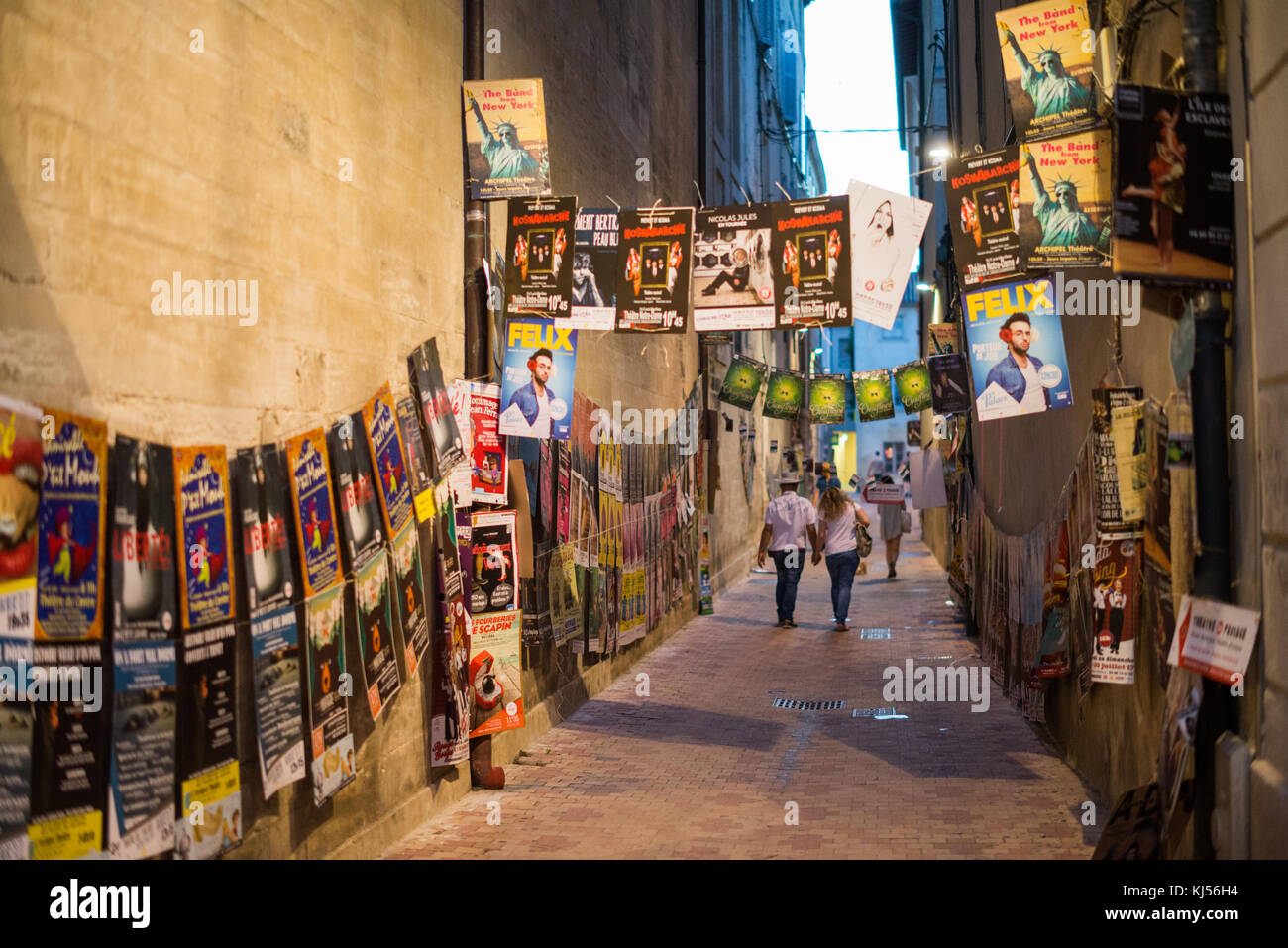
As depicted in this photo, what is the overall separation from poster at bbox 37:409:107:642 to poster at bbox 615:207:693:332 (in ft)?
17.1

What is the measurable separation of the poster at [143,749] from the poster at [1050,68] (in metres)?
5.26

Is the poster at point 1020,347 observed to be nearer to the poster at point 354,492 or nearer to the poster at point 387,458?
the poster at point 387,458

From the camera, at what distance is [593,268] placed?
30.7ft

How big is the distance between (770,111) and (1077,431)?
78.4 feet

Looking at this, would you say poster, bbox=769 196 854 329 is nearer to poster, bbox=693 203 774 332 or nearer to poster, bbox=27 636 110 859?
poster, bbox=693 203 774 332

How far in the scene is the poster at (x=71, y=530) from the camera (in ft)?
12.5

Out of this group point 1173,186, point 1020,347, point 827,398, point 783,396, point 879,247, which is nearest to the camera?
point 1173,186

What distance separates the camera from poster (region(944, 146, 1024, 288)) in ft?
23.3

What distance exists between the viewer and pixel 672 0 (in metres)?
16.4

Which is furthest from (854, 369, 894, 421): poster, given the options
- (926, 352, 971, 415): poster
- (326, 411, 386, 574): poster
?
(326, 411, 386, 574): poster

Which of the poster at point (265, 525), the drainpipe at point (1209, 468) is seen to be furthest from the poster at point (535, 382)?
the drainpipe at point (1209, 468)

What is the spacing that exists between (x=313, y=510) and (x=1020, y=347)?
4.47 metres

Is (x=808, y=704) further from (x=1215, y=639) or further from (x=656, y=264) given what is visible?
(x=1215, y=639)

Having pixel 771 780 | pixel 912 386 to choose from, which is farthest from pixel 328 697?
pixel 912 386
